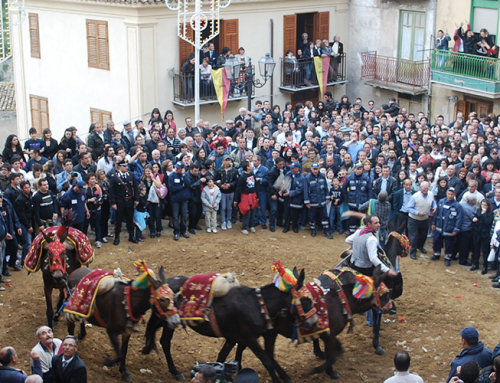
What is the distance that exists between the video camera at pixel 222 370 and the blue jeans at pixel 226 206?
24.8 feet

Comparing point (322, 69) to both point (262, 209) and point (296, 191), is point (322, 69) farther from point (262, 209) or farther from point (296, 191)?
point (296, 191)

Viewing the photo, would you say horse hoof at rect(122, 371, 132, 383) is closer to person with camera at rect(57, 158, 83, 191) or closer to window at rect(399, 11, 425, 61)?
person with camera at rect(57, 158, 83, 191)

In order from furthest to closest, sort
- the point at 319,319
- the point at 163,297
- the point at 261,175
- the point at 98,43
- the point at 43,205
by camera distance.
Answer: the point at 98,43
the point at 261,175
the point at 43,205
the point at 319,319
the point at 163,297

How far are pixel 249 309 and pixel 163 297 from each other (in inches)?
48.3

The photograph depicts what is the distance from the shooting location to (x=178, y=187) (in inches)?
627

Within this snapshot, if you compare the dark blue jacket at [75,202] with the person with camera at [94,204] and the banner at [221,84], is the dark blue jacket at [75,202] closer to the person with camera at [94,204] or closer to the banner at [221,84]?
the person with camera at [94,204]

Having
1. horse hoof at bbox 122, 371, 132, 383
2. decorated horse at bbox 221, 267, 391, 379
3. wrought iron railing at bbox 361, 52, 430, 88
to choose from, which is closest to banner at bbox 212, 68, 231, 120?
wrought iron railing at bbox 361, 52, 430, 88

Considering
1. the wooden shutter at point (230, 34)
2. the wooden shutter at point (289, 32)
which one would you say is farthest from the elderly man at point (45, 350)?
the wooden shutter at point (289, 32)

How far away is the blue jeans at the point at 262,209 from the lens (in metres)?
16.8

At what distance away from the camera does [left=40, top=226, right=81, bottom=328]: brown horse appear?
10.8m

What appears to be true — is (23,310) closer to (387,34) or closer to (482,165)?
(482,165)

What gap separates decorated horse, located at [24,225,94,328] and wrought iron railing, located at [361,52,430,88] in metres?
18.3

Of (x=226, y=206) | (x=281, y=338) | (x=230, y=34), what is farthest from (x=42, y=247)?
(x=230, y=34)

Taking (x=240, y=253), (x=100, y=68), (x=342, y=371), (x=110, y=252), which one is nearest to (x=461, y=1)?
(x=100, y=68)
